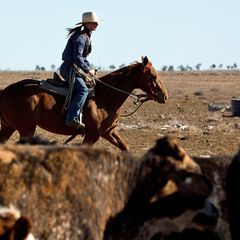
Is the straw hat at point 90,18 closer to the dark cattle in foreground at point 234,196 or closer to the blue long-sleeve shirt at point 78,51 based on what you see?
the blue long-sleeve shirt at point 78,51

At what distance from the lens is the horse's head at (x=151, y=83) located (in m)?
14.7

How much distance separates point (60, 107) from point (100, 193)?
9439mm

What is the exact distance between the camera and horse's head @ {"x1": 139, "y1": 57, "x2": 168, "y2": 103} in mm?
14730

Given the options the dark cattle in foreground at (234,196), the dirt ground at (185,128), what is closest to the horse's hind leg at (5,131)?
the dirt ground at (185,128)

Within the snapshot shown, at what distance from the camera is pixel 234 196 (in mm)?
4801

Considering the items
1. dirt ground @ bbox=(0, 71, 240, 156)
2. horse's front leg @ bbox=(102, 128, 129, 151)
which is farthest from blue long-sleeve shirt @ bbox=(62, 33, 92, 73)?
dirt ground @ bbox=(0, 71, 240, 156)

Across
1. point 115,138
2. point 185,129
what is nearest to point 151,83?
point 115,138

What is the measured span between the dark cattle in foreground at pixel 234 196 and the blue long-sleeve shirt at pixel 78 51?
360 inches

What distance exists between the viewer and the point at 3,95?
47.3 ft

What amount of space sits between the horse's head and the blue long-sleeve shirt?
1.13 meters

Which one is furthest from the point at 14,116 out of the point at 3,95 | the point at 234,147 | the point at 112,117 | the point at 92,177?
the point at 92,177

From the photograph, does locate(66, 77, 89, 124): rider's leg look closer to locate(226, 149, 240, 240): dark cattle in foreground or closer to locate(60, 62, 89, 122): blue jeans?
locate(60, 62, 89, 122): blue jeans

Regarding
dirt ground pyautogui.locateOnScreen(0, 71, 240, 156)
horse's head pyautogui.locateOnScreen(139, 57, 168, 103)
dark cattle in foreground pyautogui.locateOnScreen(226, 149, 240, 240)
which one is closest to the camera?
dark cattle in foreground pyautogui.locateOnScreen(226, 149, 240, 240)

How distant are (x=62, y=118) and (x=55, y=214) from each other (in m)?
9.57
